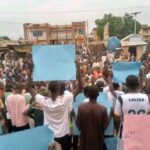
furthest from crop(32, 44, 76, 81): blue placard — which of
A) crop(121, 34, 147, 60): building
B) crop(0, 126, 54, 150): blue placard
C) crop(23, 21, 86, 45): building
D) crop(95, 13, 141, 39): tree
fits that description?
crop(95, 13, 141, 39): tree

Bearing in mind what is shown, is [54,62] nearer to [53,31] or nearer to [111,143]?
[111,143]

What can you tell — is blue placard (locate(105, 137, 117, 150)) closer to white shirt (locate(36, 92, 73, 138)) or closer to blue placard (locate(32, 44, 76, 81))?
white shirt (locate(36, 92, 73, 138))

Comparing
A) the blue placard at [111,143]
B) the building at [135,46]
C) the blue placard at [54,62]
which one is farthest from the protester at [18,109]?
the building at [135,46]

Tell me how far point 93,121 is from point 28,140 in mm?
1452

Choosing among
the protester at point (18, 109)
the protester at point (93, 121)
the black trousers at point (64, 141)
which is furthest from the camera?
the protester at point (18, 109)

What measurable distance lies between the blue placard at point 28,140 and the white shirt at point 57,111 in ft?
3.97

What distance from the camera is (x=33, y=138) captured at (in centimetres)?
470

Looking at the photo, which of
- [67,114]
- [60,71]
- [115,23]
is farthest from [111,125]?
[115,23]

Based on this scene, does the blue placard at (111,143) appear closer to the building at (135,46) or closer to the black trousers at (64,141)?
the black trousers at (64,141)

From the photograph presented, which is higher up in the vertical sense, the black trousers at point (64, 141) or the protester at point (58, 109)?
the protester at point (58, 109)

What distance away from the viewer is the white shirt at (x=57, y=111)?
20.0ft

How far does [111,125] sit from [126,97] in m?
0.83

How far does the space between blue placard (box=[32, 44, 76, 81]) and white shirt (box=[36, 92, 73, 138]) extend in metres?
0.87

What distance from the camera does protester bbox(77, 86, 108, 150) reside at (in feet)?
19.4
